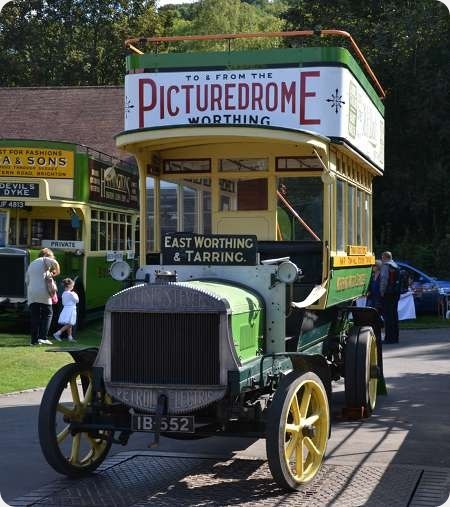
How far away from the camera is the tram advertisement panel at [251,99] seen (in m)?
8.88

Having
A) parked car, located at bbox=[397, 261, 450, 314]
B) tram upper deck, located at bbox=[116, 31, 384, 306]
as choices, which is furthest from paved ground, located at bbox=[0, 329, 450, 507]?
parked car, located at bbox=[397, 261, 450, 314]

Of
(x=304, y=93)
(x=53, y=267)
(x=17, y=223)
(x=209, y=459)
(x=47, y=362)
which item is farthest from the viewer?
(x=17, y=223)

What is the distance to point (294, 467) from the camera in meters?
6.77

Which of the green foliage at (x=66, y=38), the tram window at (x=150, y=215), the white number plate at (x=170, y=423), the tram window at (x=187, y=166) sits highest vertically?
the green foliage at (x=66, y=38)

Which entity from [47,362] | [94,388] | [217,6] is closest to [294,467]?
[94,388]

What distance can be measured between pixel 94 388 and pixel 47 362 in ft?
22.1

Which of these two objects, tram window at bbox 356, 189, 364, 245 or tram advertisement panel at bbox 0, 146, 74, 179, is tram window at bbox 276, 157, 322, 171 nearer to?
tram window at bbox 356, 189, 364, 245

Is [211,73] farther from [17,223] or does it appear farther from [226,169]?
[17,223]

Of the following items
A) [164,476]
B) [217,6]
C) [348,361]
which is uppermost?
[217,6]

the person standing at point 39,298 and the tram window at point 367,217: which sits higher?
the tram window at point 367,217

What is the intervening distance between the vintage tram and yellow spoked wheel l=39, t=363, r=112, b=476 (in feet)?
0.05

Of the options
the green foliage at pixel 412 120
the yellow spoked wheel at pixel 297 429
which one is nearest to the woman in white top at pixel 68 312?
the yellow spoked wheel at pixel 297 429

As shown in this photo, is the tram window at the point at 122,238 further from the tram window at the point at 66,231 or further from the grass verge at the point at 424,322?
the grass verge at the point at 424,322

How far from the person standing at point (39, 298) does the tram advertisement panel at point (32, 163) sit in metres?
2.27
